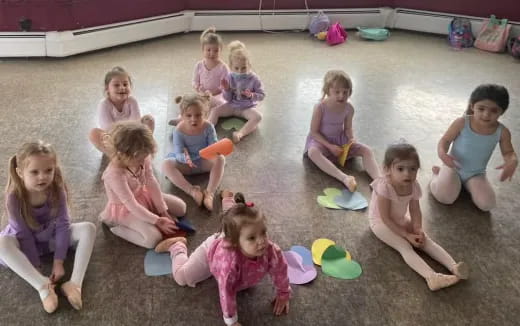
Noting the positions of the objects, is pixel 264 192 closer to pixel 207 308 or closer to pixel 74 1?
pixel 207 308

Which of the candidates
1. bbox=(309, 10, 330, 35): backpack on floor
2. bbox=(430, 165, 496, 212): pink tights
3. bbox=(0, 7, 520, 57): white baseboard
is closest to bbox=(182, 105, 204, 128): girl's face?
bbox=(430, 165, 496, 212): pink tights

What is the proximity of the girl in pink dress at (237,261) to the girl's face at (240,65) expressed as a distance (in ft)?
4.83

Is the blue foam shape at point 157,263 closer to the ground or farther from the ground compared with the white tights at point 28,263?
closer to the ground

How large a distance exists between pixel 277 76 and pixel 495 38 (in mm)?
2291

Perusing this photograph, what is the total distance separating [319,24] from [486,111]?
293 cm

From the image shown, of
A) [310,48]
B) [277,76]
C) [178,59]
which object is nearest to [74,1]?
[178,59]

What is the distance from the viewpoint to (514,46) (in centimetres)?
416

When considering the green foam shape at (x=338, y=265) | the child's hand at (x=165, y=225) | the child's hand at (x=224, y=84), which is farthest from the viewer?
the child's hand at (x=224, y=84)

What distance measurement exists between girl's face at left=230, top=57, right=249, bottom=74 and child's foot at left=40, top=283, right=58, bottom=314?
5.62ft

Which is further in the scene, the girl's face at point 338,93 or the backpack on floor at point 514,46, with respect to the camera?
the backpack on floor at point 514,46

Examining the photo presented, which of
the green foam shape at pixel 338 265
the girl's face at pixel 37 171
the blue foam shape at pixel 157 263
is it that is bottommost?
the blue foam shape at pixel 157 263

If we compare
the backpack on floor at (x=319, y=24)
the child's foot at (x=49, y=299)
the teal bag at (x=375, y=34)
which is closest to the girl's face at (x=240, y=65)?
the child's foot at (x=49, y=299)

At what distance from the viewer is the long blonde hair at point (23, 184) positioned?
60.2 inches

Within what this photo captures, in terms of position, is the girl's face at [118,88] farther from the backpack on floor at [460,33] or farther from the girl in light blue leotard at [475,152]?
the backpack on floor at [460,33]
